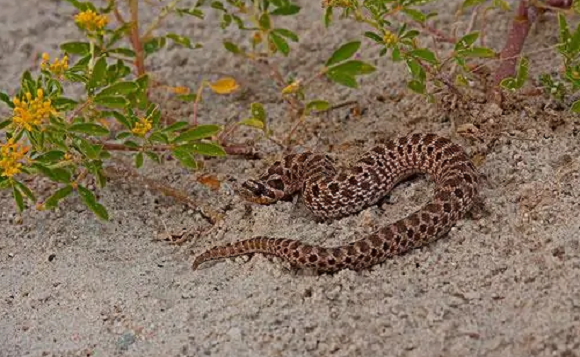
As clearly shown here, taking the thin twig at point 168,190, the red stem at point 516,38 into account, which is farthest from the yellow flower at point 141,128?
the red stem at point 516,38

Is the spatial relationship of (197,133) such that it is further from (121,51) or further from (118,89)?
(121,51)

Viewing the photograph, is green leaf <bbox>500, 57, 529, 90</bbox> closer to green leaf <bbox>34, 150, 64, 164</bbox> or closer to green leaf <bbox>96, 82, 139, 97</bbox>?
green leaf <bbox>96, 82, 139, 97</bbox>

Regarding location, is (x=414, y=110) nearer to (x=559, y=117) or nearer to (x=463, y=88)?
(x=463, y=88)

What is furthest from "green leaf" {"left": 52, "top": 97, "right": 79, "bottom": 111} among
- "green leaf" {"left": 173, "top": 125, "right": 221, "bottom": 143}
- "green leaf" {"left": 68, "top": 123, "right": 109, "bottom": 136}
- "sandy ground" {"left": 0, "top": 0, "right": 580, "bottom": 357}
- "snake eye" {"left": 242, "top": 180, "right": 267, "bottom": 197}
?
"snake eye" {"left": 242, "top": 180, "right": 267, "bottom": 197}

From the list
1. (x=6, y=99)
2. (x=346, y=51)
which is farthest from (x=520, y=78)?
(x=6, y=99)

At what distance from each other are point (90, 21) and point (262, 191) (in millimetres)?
1459

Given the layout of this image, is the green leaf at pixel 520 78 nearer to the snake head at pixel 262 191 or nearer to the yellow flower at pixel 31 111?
the snake head at pixel 262 191

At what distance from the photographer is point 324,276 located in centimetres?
471

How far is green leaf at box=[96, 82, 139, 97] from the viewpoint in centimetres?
473

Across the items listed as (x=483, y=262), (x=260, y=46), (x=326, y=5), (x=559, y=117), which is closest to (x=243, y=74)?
(x=260, y=46)

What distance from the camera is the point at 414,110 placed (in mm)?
6184

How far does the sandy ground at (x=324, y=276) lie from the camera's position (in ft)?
13.6

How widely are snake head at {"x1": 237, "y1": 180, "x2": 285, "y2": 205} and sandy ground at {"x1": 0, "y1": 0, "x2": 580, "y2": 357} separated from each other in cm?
7

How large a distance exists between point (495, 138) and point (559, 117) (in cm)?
42
